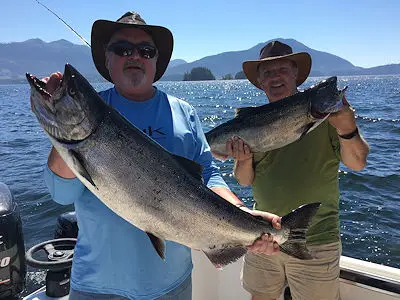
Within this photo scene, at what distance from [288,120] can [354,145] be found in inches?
27.1

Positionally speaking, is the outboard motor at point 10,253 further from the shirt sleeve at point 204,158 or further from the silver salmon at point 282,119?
the shirt sleeve at point 204,158

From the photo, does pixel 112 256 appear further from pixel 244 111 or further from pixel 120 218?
pixel 244 111

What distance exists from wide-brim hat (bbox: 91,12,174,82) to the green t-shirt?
4.94 feet

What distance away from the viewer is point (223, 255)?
9.12 feet

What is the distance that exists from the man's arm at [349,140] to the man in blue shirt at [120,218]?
1.23 meters

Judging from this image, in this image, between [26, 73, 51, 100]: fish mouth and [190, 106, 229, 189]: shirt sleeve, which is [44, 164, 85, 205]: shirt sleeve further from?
[190, 106, 229, 189]: shirt sleeve

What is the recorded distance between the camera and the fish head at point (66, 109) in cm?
227

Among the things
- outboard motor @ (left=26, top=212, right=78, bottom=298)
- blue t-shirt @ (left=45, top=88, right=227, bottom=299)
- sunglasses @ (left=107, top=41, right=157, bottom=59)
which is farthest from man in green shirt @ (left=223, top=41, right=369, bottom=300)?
outboard motor @ (left=26, top=212, right=78, bottom=298)

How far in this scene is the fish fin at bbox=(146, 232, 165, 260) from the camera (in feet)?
8.15

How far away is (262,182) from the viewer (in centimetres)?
405

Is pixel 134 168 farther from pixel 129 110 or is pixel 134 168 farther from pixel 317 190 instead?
pixel 317 190

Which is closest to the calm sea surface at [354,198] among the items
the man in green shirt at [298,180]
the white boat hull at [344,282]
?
the white boat hull at [344,282]

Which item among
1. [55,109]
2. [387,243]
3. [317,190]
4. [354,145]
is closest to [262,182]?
[317,190]

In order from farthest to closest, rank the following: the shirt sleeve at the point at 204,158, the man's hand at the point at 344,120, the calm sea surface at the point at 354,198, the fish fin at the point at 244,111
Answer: the calm sea surface at the point at 354,198 → the fish fin at the point at 244,111 → the man's hand at the point at 344,120 → the shirt sleeve at the point at 204,158
